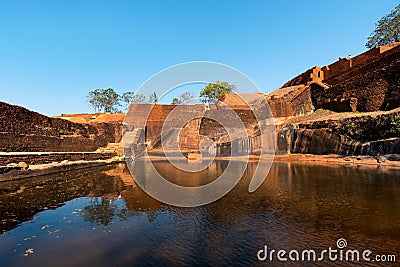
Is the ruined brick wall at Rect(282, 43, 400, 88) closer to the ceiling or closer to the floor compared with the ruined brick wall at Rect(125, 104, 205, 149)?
closer to the ceiling

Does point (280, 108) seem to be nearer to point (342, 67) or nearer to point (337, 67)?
point (337, 67)

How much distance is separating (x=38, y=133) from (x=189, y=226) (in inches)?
875

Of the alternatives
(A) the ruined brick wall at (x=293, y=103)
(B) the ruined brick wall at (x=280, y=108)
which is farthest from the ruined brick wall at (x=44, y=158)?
(A) the ruined brick wall at (x=293, y=103)

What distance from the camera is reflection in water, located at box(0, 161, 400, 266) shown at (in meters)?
4.55

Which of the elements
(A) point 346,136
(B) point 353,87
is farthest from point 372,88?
(A) point 346,136

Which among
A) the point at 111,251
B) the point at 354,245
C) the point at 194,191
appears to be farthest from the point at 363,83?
the point at 111,251

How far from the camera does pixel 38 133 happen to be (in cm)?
2253

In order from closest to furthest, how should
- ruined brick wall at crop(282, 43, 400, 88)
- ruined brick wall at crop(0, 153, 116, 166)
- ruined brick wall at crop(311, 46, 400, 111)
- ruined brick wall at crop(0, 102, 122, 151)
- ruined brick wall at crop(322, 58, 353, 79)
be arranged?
ruined brick wall at crop(0, 153, 116, 166), ruined brick wall at crop(0, 102, 122, 151), ruined brick wall at crop(311, 46, 400, 111), ruined brick wall at crop(282, 43, 400, 88), ruined brick wall at crop(322, 58, 353, 79)

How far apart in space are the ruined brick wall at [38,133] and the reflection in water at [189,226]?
1183cm

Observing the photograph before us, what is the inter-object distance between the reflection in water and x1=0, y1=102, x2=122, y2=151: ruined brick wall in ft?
38.8

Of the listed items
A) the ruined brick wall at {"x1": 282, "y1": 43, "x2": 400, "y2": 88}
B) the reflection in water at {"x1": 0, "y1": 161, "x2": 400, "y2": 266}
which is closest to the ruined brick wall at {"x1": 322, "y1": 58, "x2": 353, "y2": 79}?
the ruined brick wall at {"x1": 282, "y1": 43, "x2": 400, "y2": 88}

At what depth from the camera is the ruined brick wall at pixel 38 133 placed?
19019 mm

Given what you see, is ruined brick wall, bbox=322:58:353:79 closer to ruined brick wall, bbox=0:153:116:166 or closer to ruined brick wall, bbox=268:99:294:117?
ruined brick wall, bbox=268:99:294:117

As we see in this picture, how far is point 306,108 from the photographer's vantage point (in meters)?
40.2
